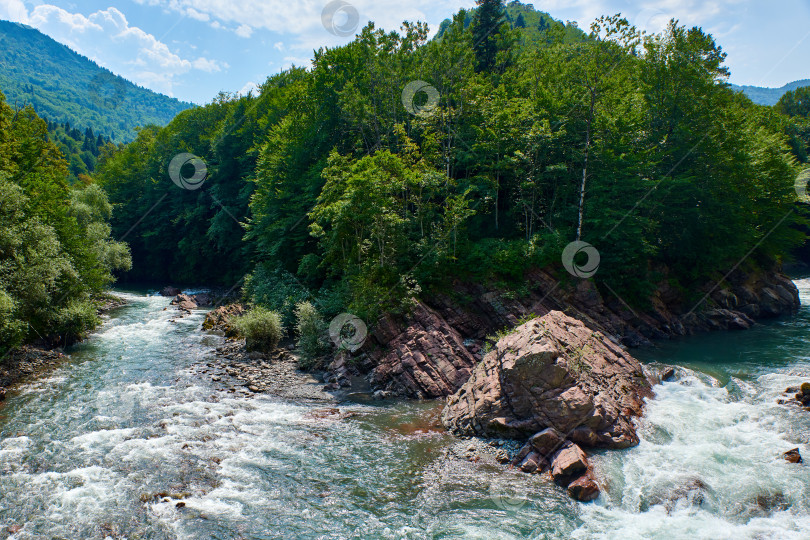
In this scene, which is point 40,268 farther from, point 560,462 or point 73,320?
point 560,462

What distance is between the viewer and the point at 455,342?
22.7 m

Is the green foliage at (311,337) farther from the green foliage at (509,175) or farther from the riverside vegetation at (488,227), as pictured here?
the green foliage at (509,175)

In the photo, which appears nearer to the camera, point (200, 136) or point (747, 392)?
point (747, 392)

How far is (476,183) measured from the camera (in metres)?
31.0

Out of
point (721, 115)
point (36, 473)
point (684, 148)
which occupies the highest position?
point (721, 115)

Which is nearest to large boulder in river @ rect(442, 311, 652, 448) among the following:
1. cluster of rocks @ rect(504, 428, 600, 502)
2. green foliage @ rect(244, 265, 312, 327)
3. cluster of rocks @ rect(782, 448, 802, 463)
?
cluster of rocks @ rect(504, 428, 600, 502)

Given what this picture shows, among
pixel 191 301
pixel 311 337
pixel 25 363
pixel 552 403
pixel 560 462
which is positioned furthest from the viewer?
pixel 191 301

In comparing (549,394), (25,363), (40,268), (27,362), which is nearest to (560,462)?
(549,394)

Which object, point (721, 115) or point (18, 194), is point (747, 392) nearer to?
point (721, 115)

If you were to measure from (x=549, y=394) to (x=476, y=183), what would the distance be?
61.3 ft

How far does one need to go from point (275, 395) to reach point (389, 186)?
1257 centimetres

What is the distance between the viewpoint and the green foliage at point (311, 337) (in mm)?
24156

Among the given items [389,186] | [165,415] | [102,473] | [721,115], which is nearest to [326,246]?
[389,186]

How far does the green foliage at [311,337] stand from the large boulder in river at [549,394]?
876 centimetres
